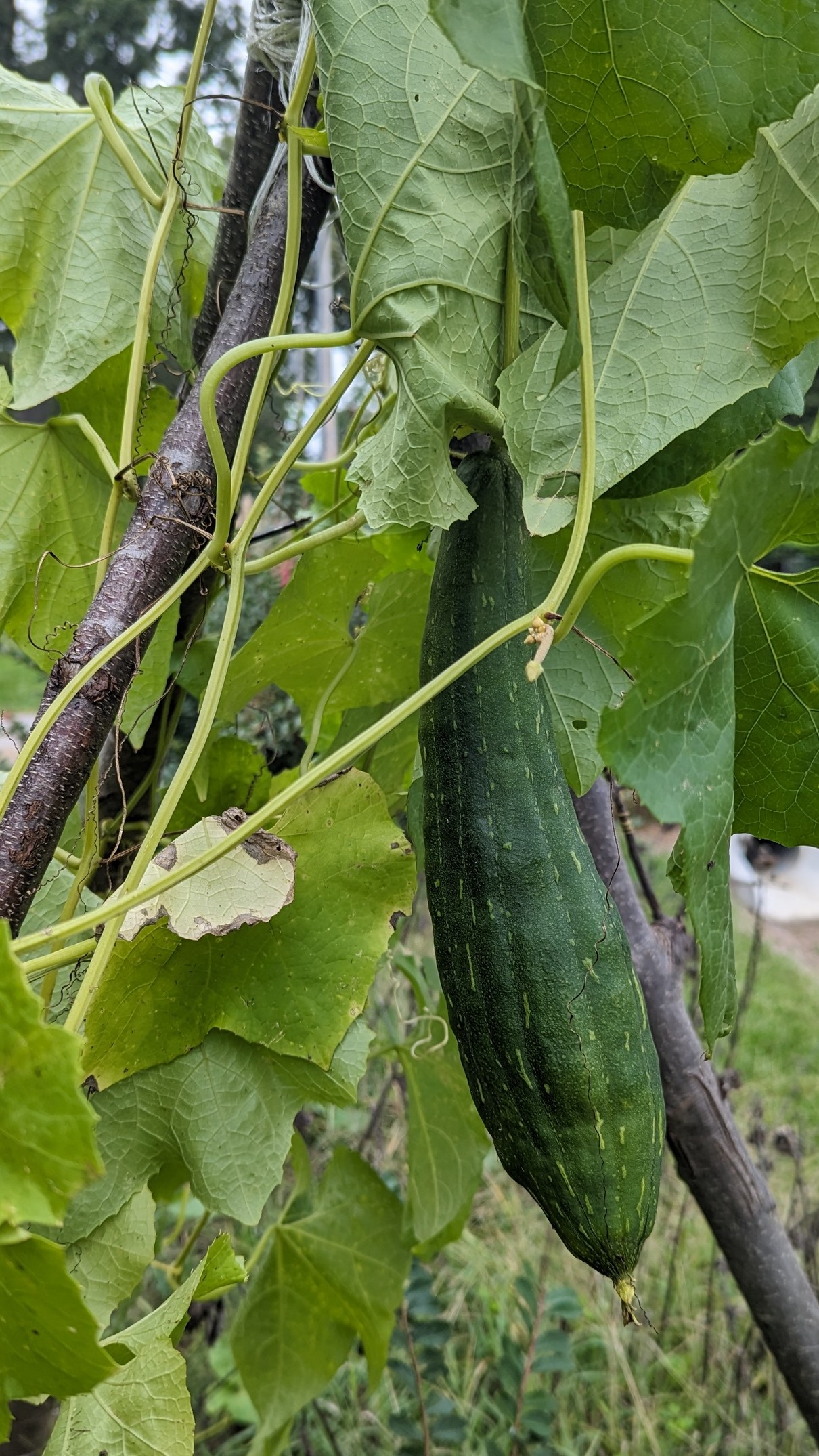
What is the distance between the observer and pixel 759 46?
0.44 metres

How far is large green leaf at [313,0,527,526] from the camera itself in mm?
521

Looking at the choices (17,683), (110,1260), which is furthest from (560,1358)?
(17,683)

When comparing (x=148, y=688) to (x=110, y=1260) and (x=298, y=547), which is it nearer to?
(x=298, y=547)

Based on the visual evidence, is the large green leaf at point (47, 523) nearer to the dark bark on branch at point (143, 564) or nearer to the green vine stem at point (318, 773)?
the dark bark on branch at point (143, 564)

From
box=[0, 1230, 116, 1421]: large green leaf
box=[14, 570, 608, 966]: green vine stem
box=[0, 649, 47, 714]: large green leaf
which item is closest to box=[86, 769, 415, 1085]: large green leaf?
box=[14, 570, 608, 966]: green vine stem

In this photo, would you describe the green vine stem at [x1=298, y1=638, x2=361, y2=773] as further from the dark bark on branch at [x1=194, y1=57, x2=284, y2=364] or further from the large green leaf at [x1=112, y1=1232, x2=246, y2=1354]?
the large green leaf at [x1=112, y1=1232, x2=246, y2=1354]

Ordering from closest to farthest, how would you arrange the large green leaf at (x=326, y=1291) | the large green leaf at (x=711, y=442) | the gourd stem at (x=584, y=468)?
the gourd stem at (x=584, y=468) < the large green leaf at (x=711, y=442) < the large green leaf at (x=326, y=1291)

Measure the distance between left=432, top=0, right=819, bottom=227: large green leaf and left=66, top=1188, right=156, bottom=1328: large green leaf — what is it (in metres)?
0.67

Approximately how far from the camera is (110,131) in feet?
Answer: 2.41

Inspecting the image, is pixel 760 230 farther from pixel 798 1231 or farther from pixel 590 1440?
pixel 590 1440

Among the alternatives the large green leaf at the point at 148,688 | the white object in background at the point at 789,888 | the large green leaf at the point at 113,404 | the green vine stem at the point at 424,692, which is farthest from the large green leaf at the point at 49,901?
the white object in background at the point at 789,888

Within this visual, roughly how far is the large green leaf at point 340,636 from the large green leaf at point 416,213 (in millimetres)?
239

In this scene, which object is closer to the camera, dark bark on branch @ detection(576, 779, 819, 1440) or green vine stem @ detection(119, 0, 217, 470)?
green vine stem @ detection(119, 0, 217, 470)

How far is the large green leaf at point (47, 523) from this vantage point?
0.82 meters
